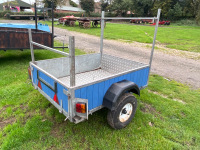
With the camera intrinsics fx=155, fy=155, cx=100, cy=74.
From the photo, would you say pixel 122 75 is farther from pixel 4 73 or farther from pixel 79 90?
pixel 4 73

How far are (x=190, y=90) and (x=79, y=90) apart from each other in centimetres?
393

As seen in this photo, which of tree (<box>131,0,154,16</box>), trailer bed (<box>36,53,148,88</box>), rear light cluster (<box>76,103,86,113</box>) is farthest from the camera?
tree (<box>131,0,154,16</box>)

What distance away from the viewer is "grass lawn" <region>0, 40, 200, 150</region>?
255cm

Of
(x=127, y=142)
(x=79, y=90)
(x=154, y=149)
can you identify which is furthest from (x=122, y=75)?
(x=154, y=149)

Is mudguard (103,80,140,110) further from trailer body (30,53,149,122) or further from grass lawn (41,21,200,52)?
grass lawn (41,21,200,52)

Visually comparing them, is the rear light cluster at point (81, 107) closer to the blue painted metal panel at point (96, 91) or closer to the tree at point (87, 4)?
the blue painted metal panel at point (96, 91)

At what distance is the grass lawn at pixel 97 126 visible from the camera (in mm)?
2547

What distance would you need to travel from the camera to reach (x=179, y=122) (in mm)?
3150

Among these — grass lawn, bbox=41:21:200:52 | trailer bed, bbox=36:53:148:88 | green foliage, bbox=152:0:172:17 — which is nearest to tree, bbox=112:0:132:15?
green foliage, bbox=152:0:172:17

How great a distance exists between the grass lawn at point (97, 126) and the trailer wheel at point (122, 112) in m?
0.16

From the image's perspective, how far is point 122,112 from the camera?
2805mm

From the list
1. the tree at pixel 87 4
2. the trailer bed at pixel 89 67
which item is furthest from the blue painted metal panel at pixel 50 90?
the tree at pixel 87 4

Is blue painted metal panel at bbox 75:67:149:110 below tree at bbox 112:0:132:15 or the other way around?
below

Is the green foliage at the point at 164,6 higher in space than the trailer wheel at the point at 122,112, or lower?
higher
